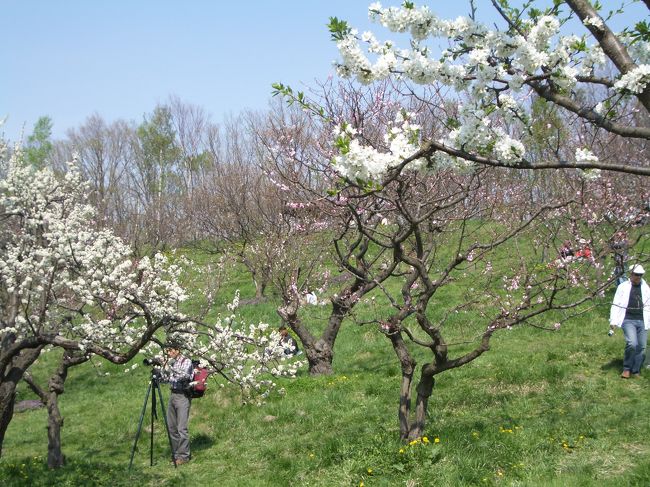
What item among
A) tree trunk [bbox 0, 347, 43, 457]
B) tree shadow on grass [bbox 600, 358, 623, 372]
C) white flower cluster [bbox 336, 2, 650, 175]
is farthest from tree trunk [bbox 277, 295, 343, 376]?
white flower cluster [bbox 336, 2, 650, 175]

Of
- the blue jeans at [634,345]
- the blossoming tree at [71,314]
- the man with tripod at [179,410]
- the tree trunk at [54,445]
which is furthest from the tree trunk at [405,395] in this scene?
the tree trunk at [54,445]

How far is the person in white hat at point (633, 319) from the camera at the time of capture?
1003 cm

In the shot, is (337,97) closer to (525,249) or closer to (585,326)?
(585,326)

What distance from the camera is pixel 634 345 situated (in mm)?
9984

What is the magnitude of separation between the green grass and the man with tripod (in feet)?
1.04

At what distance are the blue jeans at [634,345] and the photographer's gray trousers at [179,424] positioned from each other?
7.24 metres

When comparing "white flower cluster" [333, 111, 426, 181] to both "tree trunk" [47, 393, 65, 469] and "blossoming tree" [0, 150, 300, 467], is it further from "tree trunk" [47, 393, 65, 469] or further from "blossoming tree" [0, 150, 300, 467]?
"tree trunk" [47, 393, 65, 469]

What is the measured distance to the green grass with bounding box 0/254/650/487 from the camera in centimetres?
692

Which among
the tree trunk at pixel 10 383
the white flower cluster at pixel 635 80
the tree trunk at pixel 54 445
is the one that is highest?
the white flower cluster at pixel 635 80

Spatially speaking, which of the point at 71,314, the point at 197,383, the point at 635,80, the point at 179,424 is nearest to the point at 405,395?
the point at 197,383

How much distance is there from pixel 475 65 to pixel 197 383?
7.34 meters

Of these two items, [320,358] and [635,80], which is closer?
[635,80]

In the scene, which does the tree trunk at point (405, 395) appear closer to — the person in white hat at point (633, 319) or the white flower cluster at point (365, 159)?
the white flower cluster at point (365, 159)

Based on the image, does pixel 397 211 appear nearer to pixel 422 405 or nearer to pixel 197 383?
pixel 422 405
